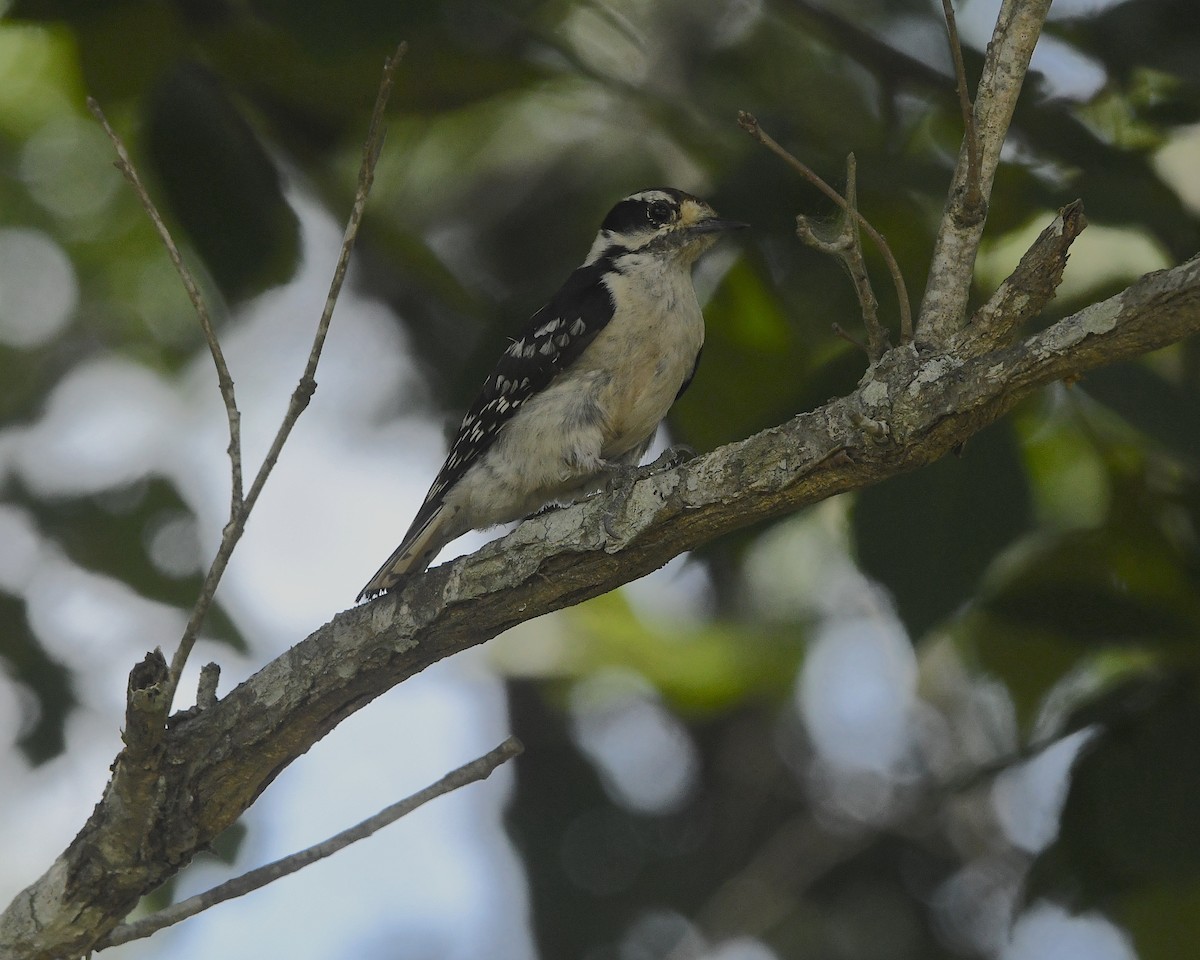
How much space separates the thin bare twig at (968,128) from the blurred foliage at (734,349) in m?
0.78

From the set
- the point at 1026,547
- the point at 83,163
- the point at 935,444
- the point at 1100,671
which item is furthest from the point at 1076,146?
the point at 83,163

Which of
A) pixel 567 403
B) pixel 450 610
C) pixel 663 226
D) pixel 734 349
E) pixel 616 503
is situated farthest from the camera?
pixel 663 226

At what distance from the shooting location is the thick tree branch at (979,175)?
2.41 metres

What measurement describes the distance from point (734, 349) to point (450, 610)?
49.1 inches

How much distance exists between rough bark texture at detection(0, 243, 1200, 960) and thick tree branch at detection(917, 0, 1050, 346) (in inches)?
7.8

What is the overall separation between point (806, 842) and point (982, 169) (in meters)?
2.92

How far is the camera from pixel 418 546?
3.66 m

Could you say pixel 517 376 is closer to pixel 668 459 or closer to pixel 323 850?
pixel 668 459

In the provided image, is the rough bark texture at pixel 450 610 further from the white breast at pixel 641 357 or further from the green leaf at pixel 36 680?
the green leaf at pixel 36 680

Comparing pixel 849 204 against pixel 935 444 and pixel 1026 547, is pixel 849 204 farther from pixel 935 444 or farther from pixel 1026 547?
pixel 1026 547

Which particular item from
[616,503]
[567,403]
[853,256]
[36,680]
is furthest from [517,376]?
[36,680]

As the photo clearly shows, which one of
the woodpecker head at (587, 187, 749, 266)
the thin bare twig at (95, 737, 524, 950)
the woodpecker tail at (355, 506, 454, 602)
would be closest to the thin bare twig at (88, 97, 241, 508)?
the thin bare twig at (95, 737, 524, 950)

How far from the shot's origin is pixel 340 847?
8.13 ft

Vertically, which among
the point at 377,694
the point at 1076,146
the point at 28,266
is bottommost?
the point at 377,694
